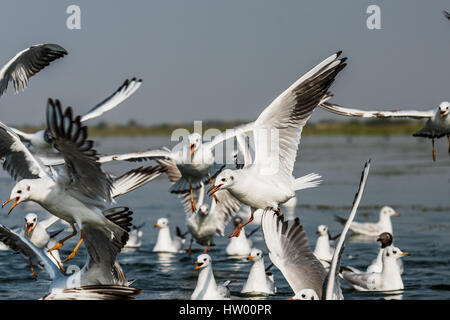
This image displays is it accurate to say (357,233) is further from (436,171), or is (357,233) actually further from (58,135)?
(436,171)

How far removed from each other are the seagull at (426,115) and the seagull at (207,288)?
2.31 m

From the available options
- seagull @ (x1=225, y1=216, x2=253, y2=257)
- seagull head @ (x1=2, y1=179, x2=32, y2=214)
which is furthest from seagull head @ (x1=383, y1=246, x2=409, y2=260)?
seagull head @ (x1=2, y1=179, x2=32, y2=214)

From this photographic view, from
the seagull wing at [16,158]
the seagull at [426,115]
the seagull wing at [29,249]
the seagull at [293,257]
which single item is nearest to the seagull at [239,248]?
the seagull at [426,115]

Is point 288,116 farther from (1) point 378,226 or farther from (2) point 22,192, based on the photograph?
(1) point 378,226

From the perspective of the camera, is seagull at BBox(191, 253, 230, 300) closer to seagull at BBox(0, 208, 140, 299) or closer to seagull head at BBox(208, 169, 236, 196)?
seagull head at BBox(208, 169, 236, 196)

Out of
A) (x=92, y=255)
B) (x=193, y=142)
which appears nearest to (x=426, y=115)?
(x=193, y=142)

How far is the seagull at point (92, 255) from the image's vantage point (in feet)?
25.3

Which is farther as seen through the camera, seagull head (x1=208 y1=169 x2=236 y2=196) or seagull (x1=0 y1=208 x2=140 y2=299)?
seagull head (x1=208 y1=169 x2=236 y2=196)

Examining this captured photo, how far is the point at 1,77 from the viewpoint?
12.1 meters

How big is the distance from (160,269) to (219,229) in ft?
3.51

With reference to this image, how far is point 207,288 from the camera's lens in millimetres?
9211

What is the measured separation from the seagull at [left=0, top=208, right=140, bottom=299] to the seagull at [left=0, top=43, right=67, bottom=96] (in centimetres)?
476

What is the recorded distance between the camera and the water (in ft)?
33.7

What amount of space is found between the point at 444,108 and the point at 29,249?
557 centimetres
